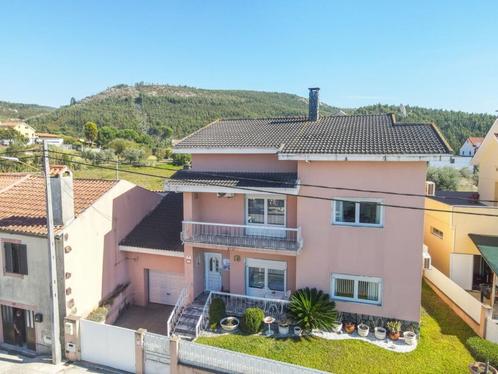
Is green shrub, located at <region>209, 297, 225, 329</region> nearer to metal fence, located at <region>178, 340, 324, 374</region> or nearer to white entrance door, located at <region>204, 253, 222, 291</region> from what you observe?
white entrance door, located at <region>204, 253, 222, 291</region>

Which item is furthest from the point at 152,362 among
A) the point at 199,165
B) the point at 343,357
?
the point at 199,165

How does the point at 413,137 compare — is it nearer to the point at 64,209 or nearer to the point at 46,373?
the point at 64,209

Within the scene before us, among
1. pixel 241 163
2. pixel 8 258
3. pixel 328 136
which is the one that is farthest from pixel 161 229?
pixel 328 136

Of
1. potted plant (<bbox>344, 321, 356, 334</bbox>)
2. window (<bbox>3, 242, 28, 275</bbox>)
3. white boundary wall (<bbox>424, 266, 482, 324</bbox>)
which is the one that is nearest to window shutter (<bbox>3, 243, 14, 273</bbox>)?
window (<bbox>3, 242, 28, 275</bbox>)

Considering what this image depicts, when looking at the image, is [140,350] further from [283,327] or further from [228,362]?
[283,327]

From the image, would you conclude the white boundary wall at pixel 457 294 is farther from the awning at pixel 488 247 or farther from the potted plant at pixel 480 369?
the potted plant at pixel 480 369
